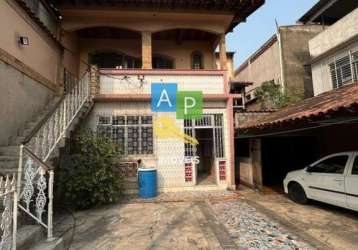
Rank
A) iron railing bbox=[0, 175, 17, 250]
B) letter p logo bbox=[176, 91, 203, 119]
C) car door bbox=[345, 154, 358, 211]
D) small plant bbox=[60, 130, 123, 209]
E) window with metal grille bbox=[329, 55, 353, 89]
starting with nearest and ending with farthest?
iron railing bbox=[0, 175, 17, 250] → car door bbox=[345, 154, 358, 211] → small plant bbox=[60, 130, 123, 209] → letter p logo bbox=[176, 91, 203, 119] → window with metal grille bbox=[329, 55, 353, 89]

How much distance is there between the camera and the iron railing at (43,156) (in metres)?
Answer: 4.28

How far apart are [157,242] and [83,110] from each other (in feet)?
16.3

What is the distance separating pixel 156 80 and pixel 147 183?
360 centimetres

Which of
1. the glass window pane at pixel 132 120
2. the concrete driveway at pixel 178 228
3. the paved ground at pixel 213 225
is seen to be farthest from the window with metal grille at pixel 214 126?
the concrete driveway at pixel 178 228

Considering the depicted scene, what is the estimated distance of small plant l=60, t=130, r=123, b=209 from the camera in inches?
263

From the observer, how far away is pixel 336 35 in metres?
10.6

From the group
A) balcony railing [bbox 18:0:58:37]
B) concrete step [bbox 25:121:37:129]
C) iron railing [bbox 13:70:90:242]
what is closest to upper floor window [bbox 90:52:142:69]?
balcony railing [bbox 18:0:58:37]

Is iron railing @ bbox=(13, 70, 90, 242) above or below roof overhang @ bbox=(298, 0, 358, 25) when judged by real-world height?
below

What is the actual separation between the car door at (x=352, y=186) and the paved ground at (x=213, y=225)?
0.40 m

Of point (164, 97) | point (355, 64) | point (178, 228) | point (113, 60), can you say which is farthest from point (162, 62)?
point (178, 228)

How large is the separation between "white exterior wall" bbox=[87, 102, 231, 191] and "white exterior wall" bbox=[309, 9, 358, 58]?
23.2 feet

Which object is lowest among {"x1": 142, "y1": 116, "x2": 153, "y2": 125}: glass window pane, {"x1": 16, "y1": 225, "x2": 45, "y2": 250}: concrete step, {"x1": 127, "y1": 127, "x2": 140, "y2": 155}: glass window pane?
{"x1": 16, "y1": 225, "x2": 45, "y2": 250}: concrete step

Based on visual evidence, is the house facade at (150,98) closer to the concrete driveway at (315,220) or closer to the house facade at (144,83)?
the house facade at (144,83)

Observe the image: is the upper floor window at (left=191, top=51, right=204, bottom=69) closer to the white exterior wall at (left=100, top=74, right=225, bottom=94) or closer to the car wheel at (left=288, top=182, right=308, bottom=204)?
the white exterior wall at (left=100, top=74, right=225, bottom=94)
